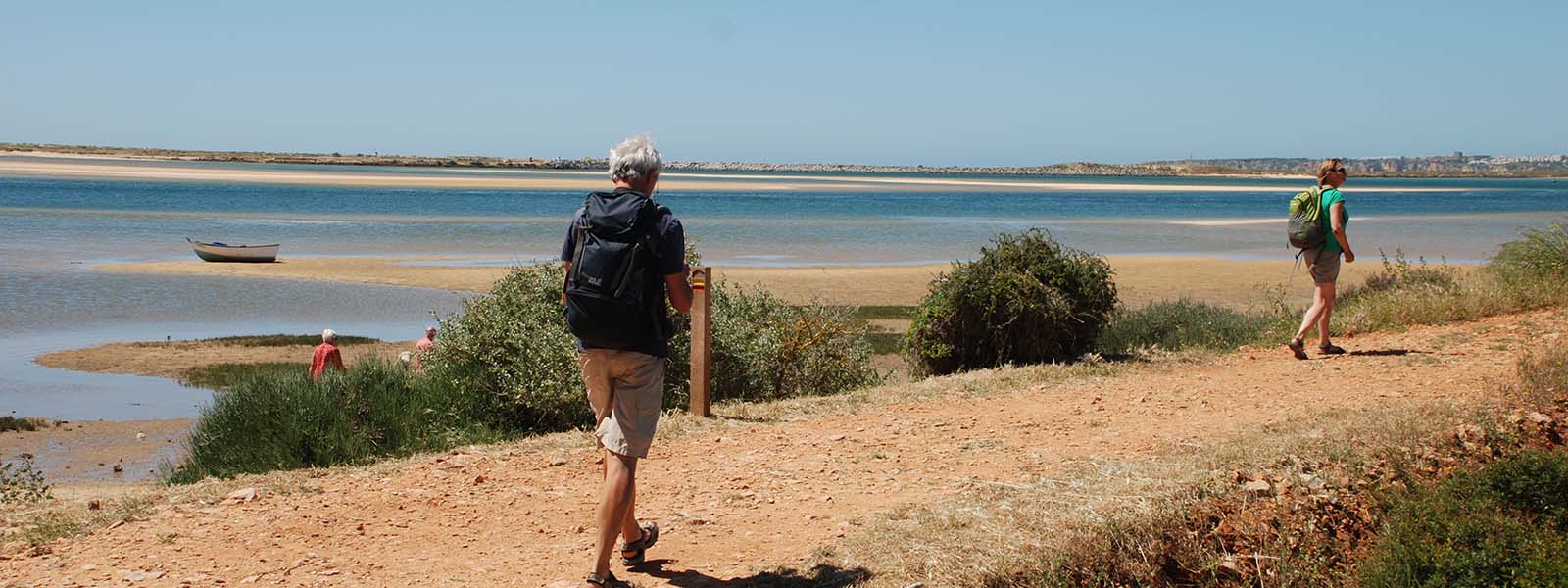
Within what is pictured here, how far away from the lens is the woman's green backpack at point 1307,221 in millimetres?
10523

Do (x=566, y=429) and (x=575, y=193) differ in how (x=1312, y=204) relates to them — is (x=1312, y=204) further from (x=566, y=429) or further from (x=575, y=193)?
(x=575, y=193)

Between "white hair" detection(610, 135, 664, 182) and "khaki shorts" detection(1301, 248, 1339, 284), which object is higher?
"white hair" detection(610, 135, 664, 182)

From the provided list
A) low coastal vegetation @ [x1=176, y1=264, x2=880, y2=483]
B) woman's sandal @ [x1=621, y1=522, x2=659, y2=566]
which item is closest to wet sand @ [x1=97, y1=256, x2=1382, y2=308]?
low coastal vegetation @ [x1=176, y1=264, x2=880, y2=483]

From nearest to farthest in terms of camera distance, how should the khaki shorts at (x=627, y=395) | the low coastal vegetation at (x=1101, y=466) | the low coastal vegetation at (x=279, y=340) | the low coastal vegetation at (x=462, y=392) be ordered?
the khaki shorts at (x=627, y=395)
the low coastal vegetation at (x=1101, y=466)
the low coastal vegetation at (x=462, y=392)
the low coastal vegetation at (x=279, y=340)

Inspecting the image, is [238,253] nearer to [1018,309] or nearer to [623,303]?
[1018,309]

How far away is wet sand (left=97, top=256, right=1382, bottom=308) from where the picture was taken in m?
26.2

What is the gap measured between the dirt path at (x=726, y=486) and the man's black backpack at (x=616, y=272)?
1217 millimetres

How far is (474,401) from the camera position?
10.3 meters

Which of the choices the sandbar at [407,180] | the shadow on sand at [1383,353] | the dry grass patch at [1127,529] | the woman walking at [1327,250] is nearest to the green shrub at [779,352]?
the woman walking at [1327,250]

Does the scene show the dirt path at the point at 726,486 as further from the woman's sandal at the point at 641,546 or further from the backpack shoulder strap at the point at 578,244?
the backpack shoulder strap at the point at 578,244

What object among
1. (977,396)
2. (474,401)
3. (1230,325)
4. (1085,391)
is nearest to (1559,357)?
(1085,391)

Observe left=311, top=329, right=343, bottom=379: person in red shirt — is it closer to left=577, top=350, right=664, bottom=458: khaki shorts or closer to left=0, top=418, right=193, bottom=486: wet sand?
left=0, top=418, right=193, bottom=486: wet sand

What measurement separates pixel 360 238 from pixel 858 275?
67.8ft

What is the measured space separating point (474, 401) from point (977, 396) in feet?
12.9
